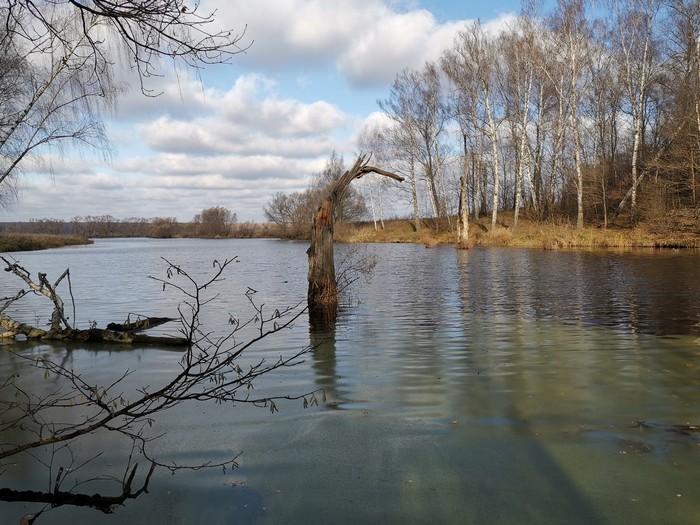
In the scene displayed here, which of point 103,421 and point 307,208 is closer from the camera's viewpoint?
point 103,421

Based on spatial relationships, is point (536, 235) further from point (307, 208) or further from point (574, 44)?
point (307, 208)

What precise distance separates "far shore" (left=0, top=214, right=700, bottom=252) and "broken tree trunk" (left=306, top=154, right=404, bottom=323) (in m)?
23.1

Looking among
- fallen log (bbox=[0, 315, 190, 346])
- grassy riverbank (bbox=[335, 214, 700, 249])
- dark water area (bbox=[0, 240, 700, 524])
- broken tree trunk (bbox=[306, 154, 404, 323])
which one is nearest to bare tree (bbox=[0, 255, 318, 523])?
dark water area (bbox=[0, 240, 700, 524])

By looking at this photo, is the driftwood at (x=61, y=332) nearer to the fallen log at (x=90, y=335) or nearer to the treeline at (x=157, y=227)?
the fallen log at (x=90, y=335)

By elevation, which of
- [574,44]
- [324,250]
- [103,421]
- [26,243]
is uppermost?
[574,44]

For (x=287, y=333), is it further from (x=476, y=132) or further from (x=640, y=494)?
(x=476, y=132)

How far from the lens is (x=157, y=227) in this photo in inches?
4993

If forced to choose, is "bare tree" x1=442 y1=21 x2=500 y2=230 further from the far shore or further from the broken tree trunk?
the broken tree trunk

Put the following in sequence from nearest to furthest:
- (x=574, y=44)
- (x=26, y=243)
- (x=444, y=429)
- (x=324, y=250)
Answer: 1. (x=444, y=429)
2. (x=324, y=250)
3. (x=574, y=44)
4. (x=26, y=243)

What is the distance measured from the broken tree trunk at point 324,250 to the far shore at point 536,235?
23123 mm

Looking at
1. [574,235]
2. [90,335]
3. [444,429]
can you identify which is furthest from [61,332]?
[574,235]

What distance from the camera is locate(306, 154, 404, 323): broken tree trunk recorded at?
38.9 feet

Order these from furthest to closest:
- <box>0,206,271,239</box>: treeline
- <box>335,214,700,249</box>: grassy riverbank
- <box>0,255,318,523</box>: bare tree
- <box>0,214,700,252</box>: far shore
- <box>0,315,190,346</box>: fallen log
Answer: <box>0,206,271,239</box>: treeline → <box>0,214,700,252</box>: far shore → <box>335,214,700,249</box>: grassy riverbank → <box>0,315,190,346</box>: fallen log → <box>0,255,318,523</box>: bare tree

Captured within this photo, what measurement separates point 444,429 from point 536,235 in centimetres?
3220
